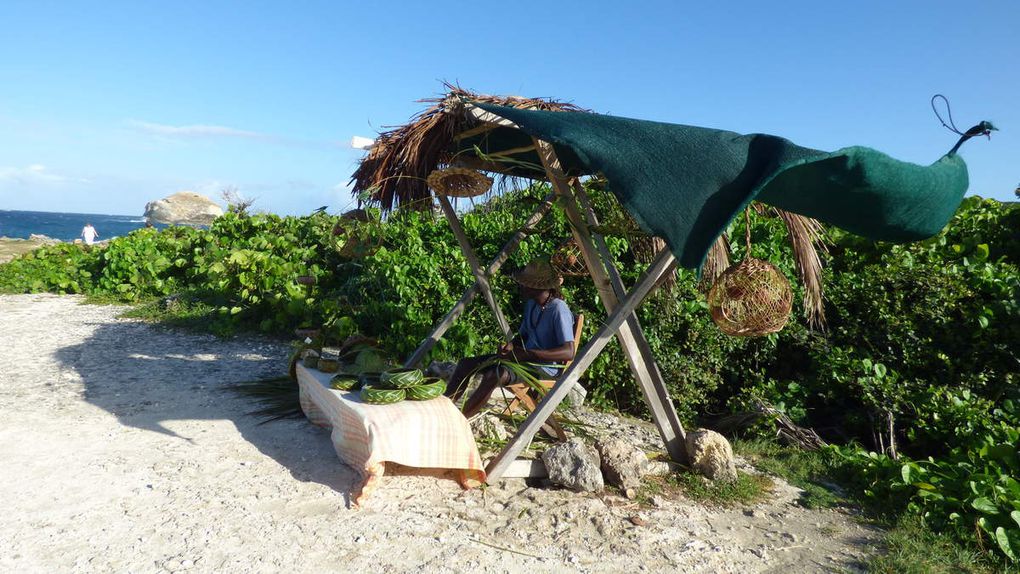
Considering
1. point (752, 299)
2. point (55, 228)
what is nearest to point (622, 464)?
point (752, 299)

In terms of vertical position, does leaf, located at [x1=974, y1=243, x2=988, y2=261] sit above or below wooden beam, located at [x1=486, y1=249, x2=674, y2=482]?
above

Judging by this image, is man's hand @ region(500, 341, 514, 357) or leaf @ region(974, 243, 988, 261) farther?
leaf @ region(974, 243, 988, 261)

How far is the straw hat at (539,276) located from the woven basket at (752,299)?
1.20 m

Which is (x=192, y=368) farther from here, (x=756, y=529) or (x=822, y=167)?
(x=822, y=167)

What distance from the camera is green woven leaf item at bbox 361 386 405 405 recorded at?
411 centimetres

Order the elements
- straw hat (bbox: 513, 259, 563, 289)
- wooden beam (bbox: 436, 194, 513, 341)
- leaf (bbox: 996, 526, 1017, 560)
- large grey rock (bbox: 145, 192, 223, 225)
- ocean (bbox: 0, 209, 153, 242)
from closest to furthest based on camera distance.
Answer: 1. leaf (bbox: 996, 526, 1017, 560)
2. straw hat (bbox: 513, 259, 563, 289)
3. wooden beam (bbox: 436, 194, 513, 341)
4. ocean (bbox: 0, 209, 153, 242)
5. large grey rock (bbox: 145, 192, 223, 225)

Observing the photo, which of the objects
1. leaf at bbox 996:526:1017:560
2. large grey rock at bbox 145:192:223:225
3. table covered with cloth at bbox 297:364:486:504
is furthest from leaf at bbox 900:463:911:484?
large grey rock at bbox 145:192:223:225

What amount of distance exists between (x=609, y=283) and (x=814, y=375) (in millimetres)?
2979

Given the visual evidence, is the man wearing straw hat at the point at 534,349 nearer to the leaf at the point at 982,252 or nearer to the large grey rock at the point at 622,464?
the large grey rock at the point at 622,464

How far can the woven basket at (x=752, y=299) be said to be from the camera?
3.99 meters

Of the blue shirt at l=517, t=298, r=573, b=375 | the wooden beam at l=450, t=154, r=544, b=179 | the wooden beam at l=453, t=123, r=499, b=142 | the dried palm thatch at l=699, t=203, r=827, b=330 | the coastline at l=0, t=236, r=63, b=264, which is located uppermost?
the wooden beam at l=453, t=123, r=499, b=142

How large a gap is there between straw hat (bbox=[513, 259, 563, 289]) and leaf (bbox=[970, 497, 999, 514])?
2806 millimetres

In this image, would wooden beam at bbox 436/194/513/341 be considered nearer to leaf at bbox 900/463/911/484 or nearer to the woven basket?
the woven basket

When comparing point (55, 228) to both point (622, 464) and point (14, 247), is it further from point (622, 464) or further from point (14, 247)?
point (622, 464)
